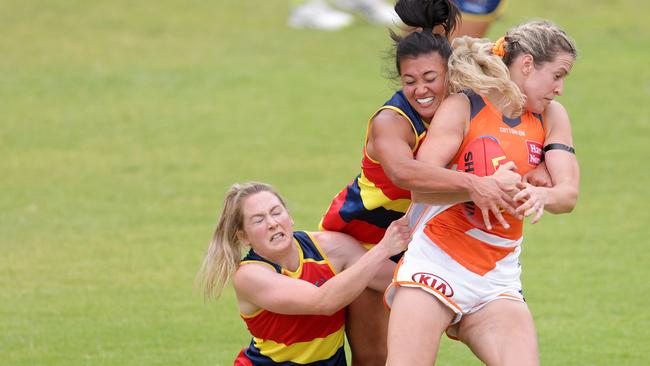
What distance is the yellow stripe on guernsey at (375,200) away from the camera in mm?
5578

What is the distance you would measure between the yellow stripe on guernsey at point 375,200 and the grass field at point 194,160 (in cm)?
195

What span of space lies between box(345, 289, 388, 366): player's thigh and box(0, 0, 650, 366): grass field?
4.53 feet

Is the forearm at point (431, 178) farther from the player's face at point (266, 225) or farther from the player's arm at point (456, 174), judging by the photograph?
the player's face at point (266, 225)

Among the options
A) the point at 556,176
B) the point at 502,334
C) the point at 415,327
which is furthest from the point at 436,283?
the point at 556,176

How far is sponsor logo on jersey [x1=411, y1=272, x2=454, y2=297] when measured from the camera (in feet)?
16.0

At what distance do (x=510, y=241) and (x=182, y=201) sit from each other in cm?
711

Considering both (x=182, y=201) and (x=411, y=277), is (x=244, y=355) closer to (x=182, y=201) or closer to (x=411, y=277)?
(x=411, y=277)

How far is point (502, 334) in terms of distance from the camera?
4.84m

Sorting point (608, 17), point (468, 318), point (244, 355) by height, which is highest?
point (468, 318)

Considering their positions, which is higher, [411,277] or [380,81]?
[411,277]

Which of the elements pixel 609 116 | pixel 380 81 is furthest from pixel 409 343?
pixel 380 81

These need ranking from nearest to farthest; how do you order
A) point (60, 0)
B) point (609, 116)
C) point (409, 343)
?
1. point (409, 343)
2. point (609, 116)
3. point (60, 0)

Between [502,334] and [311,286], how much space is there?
37.4 inches

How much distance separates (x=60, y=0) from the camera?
66.4 feet
